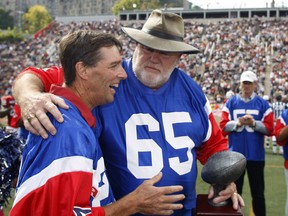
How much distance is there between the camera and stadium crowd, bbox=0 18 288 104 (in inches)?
1065

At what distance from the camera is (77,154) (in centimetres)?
160

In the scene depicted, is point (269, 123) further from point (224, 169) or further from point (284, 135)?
point (224, 169)

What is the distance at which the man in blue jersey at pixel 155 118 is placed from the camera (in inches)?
94.6

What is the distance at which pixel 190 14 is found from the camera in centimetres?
4928

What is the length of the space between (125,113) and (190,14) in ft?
159

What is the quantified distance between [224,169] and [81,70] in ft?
2.68

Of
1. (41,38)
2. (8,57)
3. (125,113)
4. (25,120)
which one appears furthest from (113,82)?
(41,38)

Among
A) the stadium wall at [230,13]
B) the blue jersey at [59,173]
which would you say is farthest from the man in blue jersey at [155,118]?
the stadium wall at [230,13]

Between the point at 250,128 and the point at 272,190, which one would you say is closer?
the point at 250,128

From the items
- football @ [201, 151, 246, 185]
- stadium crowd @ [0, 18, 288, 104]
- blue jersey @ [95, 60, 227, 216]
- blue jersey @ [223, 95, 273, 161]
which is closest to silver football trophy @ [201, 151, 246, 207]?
football @ [201, 151, 246, 185]

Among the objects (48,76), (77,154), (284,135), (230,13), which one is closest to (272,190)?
(284,135)

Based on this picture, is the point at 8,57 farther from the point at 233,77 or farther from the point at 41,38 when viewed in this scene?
the point at 233,77

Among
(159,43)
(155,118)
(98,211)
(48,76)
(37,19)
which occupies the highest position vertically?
(37,19)

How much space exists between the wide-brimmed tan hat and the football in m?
0.75
